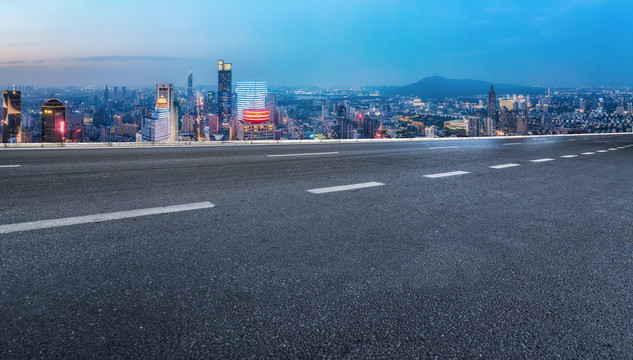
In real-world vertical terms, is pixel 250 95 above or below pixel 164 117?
above

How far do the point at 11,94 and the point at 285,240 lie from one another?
153 feet

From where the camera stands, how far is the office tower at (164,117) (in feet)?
208

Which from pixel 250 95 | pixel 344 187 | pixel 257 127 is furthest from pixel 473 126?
pixel 250 95

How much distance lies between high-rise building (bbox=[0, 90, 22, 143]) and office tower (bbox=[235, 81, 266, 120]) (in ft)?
337

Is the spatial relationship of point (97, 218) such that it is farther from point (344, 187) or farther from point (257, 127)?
point (257, 127)

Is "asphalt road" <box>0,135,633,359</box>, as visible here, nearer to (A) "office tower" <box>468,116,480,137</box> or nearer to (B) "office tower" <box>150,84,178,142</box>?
(B) "office tower" <box>150,84,178,142</box>

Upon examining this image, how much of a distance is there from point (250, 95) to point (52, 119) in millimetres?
122661

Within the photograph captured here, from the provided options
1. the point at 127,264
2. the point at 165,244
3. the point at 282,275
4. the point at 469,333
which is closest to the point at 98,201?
the point at 165,244

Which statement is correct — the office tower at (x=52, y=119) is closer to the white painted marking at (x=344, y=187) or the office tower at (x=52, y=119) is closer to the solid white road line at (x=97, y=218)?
the white painted marking at (x=344, y=187)

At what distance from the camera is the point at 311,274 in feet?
8.02

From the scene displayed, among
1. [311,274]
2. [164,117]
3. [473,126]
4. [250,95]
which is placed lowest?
[311,274]

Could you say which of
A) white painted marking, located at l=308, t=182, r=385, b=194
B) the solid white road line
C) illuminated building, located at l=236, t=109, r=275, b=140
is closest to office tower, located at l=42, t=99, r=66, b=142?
white painted marking, located at l=308, t=182, r=385, b=194

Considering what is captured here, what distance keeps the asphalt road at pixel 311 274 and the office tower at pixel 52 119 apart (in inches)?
738

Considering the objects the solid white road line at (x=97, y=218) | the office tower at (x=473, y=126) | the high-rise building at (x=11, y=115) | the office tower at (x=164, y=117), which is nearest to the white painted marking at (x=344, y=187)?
the solid white road line at (x=97, y=218)
